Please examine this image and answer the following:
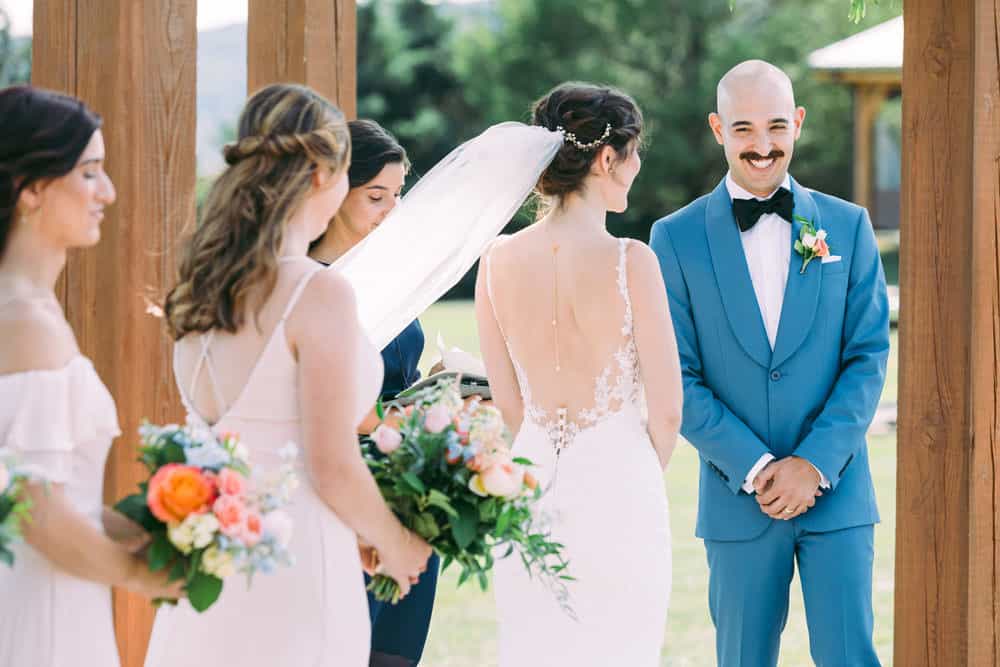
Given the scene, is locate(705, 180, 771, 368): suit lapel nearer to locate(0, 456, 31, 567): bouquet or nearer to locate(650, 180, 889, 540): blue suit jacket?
locate(650, 180, 889, 540): blue suit jacket

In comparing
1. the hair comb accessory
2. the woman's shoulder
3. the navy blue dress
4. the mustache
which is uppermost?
the mustache

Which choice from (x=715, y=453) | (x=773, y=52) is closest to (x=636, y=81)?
(x=773, y=52)

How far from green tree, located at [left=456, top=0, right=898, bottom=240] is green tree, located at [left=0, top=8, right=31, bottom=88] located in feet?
38.2

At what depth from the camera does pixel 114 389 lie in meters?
4.15

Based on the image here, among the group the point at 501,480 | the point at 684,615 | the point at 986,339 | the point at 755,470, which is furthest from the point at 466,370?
the point at 684,615

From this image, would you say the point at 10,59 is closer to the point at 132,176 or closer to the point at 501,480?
the point at 132,176

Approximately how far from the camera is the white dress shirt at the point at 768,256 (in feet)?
14.6

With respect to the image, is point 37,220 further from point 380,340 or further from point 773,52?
point 773,52

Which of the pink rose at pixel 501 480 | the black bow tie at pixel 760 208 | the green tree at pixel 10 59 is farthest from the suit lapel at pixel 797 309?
the green tree at pixel 10 59

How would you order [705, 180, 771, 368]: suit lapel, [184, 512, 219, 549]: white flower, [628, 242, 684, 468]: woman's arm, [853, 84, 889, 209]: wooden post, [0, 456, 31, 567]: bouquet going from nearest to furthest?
[0, 456, 31, 567]: bouquet
[184, 512, 219, 549]: white flower
[628, 242, 684, 468]: woman's arm
[705, 180, 771, 368]: suit lapel
[853, 84, 889, 209]: wooden post

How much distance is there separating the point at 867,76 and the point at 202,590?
1092 inches

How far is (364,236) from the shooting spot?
4172 millimetres

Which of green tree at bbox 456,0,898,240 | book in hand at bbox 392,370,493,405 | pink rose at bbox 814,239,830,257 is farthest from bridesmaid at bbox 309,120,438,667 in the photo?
green tree at bbox 456,0,898,240

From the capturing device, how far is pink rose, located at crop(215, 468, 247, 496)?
2654 mm
